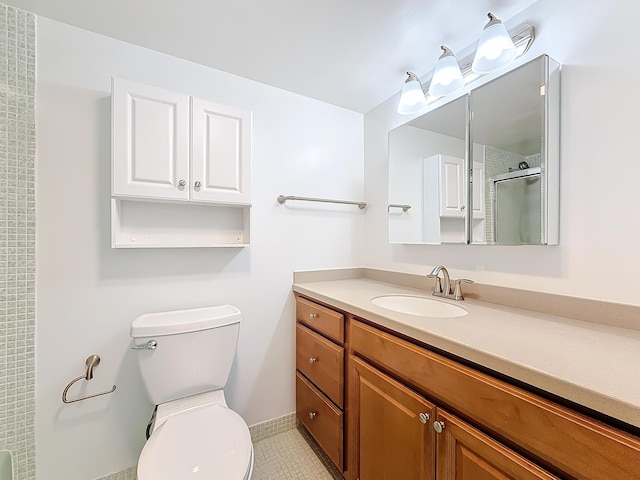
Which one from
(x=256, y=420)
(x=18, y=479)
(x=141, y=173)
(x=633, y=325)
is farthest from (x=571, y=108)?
(x=18, y=479)

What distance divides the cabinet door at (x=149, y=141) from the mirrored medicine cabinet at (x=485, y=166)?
1265mm

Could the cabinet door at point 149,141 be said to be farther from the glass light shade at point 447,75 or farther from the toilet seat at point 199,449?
the glass light shade at point 447,75

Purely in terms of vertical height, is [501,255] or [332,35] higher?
[332,35]

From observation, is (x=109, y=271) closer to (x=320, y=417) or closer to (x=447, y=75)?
(x=320, y=417)

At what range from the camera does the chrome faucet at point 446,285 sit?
52.4 inches

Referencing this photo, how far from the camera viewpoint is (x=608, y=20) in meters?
0.95

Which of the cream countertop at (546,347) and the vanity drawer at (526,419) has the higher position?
the cream countertop at (546,347)

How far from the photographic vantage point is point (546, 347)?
74 centimetres

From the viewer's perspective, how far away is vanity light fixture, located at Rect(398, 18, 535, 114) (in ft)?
3.75

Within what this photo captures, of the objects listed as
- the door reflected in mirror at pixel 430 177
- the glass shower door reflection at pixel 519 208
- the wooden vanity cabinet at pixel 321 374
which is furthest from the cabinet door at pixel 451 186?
the wooden vanity cabinet at pixel 321 374

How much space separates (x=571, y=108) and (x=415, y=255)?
960 mm

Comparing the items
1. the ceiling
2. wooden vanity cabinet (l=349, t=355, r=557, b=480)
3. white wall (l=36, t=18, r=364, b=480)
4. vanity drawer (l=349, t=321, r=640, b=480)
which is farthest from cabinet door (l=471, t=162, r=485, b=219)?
white wall (l=36, t=18, r=364, b=480)

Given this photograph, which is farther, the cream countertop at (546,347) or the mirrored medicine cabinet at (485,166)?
the mirrored medicine cabinet at (485,166)

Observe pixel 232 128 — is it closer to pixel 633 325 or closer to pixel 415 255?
pixel 415 255
